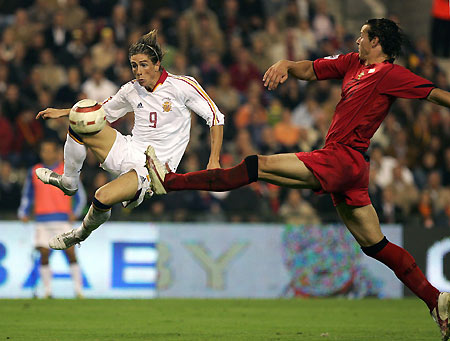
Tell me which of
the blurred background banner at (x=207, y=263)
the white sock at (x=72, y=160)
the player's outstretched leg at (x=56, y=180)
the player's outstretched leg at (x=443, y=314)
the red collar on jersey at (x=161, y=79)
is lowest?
the blurred background banner at (x=207, y=263)

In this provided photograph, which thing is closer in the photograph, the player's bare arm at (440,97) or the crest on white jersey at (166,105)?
the player's bare arm at (440,97)

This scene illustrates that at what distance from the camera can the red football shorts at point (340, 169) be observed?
7.13m

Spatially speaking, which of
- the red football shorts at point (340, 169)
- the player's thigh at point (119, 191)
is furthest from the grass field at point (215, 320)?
the red football shorts at point (340, 169)

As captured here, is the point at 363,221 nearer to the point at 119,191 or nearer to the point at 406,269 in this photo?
the point at 406,269

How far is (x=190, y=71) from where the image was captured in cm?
1555

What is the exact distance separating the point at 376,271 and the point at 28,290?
18.1 ft

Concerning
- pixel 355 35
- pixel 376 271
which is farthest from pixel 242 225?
pixel 355 35

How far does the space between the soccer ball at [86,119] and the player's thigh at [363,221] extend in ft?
7.44

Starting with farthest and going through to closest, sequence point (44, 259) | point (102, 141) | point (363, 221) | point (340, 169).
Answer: point (44, 259) → point (102, 141) → point (363, 221) → point (340, 169)

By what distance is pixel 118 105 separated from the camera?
335 inches

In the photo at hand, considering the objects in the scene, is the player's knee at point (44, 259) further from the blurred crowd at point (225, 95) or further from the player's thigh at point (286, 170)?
the player's thigh at point (286, 170)

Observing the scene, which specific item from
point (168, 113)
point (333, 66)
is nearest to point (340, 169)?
point (333, 66)

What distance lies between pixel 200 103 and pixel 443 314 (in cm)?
293

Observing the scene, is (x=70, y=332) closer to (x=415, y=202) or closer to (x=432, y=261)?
(x=432, y=261)
